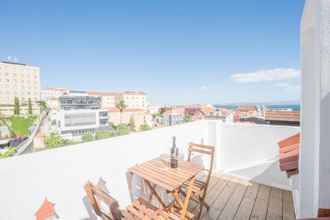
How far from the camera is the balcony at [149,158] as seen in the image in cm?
135

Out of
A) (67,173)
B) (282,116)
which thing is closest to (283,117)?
(282,116)

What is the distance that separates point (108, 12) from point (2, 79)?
20.9ft

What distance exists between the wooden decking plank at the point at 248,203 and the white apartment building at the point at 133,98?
951 centimetres

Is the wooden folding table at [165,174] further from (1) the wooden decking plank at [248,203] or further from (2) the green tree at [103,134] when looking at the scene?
(1) the wooden decking plank at [248,203]

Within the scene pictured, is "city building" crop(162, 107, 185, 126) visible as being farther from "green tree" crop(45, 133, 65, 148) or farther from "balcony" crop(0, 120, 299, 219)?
"green tree" crop(45, 133, 65, 148)

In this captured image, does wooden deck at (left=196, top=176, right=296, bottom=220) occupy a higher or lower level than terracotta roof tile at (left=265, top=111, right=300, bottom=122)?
lower

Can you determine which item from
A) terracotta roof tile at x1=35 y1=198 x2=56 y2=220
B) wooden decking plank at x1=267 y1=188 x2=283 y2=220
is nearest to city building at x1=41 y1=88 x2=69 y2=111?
terracotta roof tile at x1=35 y1=198 x2=56 y2=220

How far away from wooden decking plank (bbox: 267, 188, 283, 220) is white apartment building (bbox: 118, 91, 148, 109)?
9.75 meters

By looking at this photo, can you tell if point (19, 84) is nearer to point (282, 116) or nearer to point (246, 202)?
point (246, 202)

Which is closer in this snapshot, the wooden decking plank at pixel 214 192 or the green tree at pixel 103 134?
the green tree at pixel 103 134

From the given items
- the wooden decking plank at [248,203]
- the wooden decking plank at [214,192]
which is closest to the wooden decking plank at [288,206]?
the wooden decking plank at [248,203]

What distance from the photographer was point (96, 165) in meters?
1.82

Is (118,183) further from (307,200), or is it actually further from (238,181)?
(238,181)

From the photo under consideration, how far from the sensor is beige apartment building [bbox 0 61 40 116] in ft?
11.2
